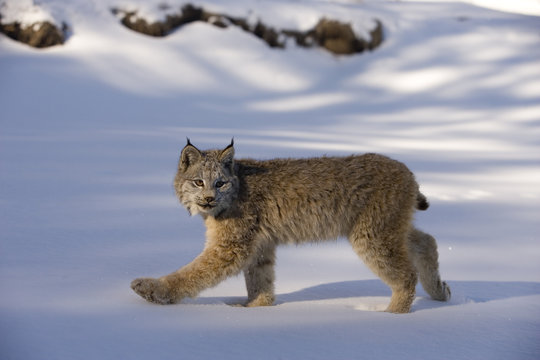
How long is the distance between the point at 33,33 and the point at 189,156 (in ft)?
38.7

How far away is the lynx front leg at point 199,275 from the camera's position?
12.5 ft

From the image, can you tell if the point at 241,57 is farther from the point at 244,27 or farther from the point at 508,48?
the point at 508,48

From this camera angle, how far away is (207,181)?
412cm

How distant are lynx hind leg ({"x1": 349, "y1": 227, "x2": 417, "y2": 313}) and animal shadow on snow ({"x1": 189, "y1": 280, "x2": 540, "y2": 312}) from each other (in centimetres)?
21

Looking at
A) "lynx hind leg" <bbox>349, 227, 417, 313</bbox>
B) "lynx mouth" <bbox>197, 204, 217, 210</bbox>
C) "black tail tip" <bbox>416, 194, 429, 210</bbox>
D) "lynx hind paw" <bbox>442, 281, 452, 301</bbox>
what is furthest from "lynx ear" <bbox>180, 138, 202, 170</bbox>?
"lynx hind paw" <bbox>442, 281, 452, 301</bbox>

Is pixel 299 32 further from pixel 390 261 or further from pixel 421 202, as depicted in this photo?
pixel 390 261

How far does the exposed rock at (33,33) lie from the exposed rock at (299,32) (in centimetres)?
259

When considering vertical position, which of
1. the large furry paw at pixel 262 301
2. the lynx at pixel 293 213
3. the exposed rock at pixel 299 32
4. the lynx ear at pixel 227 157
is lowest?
the large furry paw at pixel 262 301

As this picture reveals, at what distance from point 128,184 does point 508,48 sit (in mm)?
13150

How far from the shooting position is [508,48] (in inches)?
659

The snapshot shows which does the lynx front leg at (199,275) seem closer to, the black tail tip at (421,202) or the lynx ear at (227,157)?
the lynx ear at (227,157)

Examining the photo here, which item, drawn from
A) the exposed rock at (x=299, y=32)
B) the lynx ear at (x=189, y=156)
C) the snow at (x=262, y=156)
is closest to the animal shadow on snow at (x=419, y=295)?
the snow at (x=262, y=156)

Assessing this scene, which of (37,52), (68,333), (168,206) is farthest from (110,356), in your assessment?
(37,52)

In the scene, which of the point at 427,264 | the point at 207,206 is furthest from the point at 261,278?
the point at 427,264
